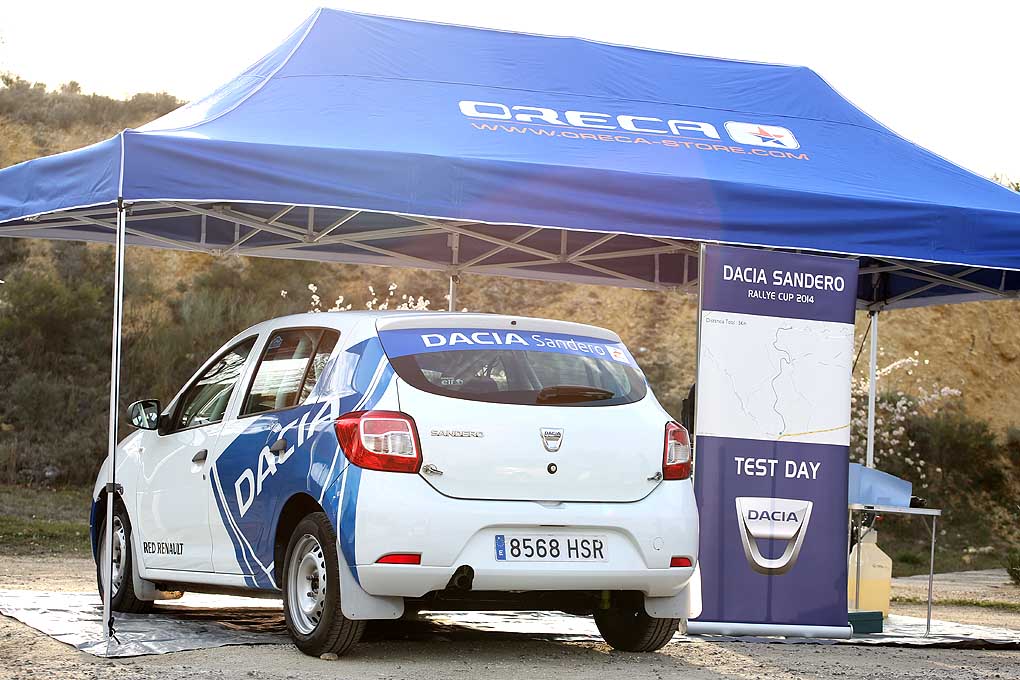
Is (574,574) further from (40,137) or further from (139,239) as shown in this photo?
(40,137)

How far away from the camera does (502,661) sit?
23.1ft

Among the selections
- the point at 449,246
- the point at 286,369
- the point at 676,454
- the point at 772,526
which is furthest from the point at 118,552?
the point at 449,246

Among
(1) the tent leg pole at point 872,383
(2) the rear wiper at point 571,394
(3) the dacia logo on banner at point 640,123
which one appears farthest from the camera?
(1) the tent leg pole at point 872,383

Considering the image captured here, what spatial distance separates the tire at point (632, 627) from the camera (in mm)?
7375

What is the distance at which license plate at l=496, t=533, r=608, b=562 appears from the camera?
21.2ft

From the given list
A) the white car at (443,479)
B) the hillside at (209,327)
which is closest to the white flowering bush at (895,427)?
the hillside at (209,327)

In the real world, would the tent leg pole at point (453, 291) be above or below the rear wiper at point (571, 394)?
above

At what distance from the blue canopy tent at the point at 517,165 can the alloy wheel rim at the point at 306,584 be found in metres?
1.25

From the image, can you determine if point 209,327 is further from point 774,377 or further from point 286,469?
point 286,469

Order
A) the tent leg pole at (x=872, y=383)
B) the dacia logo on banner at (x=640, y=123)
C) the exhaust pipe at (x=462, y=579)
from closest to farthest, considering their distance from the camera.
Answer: the exhaust pipe at (x=462, y=579) < the dacia logo on banner at (x=640, y=123) < the tent leg pole at (x=872, y=383)

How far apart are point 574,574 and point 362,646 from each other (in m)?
1.34

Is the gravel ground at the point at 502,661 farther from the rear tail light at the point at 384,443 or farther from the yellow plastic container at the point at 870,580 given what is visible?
the yellow plastic container at the point at 870,580

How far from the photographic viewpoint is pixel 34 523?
56.0 feet

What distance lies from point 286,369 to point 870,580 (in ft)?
15.3
